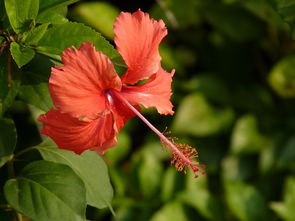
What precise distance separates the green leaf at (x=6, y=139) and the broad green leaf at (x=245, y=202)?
1332mm

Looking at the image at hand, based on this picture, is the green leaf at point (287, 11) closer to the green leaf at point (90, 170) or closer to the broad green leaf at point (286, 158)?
the green leaf at point (90, 170)

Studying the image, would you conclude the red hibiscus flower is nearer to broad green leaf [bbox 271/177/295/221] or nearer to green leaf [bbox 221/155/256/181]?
broad green leaf [bbox 271/177/295/221]

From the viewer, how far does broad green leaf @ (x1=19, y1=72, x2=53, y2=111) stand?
1008 mm

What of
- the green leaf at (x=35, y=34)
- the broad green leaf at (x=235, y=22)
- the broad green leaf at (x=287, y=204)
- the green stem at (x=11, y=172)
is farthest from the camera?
the broad green leaf at (x=235, y=22)

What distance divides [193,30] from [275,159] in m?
0.66

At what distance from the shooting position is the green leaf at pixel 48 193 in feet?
2.98

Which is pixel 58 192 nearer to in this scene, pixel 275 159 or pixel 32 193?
pixel 32 193

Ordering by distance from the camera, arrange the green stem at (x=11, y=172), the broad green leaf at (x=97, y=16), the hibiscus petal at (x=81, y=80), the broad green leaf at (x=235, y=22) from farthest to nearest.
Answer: the broad green leaf at (x=235, y=22) < the broad green leaf at (x=97, y=16) < the green stem at (x=11, y=172) < the hibiscus petal at (x=81, y=80)

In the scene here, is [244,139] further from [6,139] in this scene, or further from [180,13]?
[6,139]

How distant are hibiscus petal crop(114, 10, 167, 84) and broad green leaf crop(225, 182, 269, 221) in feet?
4.44

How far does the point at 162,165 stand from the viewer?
2428 mm

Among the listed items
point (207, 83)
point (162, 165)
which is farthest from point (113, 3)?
point (162, 165)

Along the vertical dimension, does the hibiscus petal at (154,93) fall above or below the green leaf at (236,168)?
above

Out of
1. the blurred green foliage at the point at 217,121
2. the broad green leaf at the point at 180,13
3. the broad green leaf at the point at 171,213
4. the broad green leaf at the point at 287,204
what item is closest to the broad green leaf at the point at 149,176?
the blurred green foliage at the point at 217,121
